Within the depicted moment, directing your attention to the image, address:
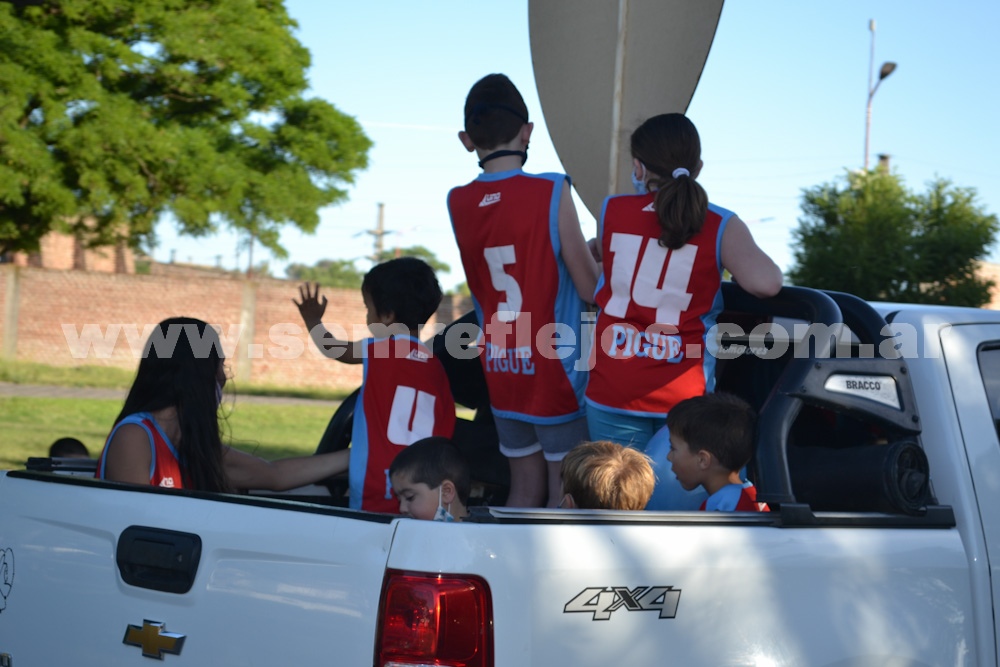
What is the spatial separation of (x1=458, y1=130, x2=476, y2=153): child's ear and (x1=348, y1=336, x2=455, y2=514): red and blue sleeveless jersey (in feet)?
2.49

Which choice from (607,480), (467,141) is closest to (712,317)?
(607,480)

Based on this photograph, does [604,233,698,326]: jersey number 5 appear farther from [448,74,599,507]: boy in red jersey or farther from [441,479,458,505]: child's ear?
[441,479,458,505]: child's ear

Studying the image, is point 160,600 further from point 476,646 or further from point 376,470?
point 376,470

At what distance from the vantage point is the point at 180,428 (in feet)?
11.1

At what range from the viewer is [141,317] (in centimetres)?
3061

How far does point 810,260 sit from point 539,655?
1851cm

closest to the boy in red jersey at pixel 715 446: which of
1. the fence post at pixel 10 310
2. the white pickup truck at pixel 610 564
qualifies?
the white pickup truck at pixel 610 564

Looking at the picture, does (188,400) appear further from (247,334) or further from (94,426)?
(247,334)

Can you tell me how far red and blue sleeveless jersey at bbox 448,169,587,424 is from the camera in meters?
3.62

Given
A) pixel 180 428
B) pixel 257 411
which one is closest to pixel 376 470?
pixel 180 428

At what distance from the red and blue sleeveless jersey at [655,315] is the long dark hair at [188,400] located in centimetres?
120

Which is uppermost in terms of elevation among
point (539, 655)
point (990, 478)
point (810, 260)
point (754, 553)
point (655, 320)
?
point (810, 260)

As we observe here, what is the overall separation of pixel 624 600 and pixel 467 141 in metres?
2.20

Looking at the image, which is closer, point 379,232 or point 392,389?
point 392,389
